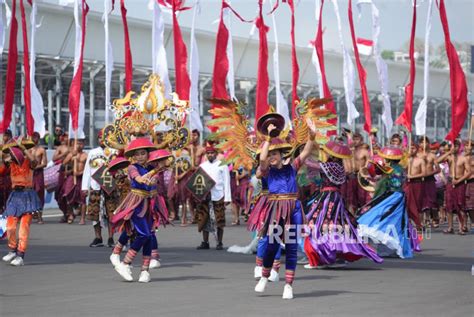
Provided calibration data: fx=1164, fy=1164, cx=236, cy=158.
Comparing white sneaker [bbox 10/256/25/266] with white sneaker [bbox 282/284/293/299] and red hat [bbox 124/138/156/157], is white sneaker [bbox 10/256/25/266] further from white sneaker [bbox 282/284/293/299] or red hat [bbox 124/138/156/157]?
white sneaker [bbox 282/284/293/299]

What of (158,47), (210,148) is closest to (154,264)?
(210,148)

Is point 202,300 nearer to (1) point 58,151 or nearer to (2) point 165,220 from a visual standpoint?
(2) point 165,220

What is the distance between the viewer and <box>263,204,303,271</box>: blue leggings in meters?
11.9

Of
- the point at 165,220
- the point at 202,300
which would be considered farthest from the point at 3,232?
the point at 202,300

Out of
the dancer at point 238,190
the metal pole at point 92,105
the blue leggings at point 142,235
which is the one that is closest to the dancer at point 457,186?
the dancer at point 238,190

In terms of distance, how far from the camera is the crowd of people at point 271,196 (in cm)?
1215

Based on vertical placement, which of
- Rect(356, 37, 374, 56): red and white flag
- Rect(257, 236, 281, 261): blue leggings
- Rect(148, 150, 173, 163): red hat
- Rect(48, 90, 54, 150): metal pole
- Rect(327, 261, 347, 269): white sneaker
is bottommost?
Rect(327, 261, 347, 269): white sneaker

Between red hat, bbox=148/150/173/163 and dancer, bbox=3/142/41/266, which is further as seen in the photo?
dancer, bbox=3/142/41/266

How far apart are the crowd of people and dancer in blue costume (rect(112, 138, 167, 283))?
13 millimetres

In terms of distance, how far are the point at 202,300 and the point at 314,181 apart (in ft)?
14.3

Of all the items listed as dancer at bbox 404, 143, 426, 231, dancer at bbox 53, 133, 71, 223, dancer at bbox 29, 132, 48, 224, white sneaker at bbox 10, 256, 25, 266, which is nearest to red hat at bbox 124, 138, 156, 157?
white sneaker at bbox 10, 256, 25, 266

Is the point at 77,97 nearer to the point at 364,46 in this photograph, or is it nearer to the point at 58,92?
the point at 58,92

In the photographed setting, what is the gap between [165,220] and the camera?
13.8 m

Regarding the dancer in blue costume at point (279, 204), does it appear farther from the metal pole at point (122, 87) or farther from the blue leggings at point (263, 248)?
the metal pole at point (122, 87)
